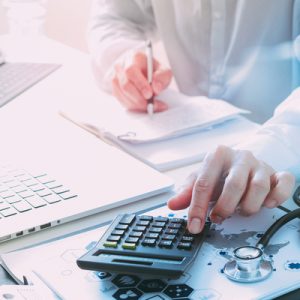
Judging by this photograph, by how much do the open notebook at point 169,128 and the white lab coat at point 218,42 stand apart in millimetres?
192

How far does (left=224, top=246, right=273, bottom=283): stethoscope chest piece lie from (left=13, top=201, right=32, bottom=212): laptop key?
28 centimetres

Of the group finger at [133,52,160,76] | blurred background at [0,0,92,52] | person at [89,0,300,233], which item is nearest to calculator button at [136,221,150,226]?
person at [89,0,300,233]

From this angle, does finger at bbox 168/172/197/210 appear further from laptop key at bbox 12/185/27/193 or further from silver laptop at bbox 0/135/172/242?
laptop key at bbox 12/185/27/193

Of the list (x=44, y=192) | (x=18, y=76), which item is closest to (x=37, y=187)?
(x=44, y=192)

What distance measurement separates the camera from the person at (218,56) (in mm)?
1017

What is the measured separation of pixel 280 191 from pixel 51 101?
0.66 metres

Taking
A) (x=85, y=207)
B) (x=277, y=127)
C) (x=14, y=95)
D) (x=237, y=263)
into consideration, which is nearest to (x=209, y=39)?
(x=14, y=95)

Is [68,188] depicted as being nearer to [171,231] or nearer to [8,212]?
[8,212]

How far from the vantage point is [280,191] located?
2.74 feet

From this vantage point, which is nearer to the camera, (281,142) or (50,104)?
(281,142)

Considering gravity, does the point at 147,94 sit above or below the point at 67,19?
above

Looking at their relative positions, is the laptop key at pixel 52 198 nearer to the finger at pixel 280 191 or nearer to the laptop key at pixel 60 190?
the laptop key at pixel 60 190

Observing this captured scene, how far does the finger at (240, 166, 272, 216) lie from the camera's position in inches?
32.2

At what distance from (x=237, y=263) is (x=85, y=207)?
0.25m
